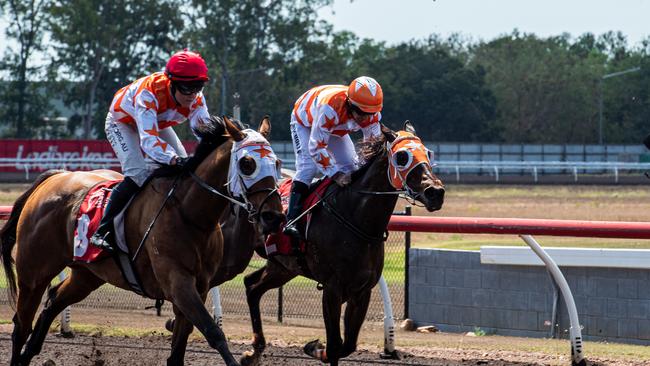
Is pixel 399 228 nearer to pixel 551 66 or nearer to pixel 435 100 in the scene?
pixel 435 100

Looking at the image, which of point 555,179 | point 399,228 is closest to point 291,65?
point 555,179

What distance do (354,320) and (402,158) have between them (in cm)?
112

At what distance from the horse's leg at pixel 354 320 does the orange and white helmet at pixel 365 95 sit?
1.20 meters

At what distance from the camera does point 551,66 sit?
2537 inches

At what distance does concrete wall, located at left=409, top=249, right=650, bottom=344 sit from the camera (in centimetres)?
880

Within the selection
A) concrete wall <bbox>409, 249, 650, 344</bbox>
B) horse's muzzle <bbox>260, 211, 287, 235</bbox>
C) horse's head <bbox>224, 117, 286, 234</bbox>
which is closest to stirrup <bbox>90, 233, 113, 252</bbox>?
horse's head <bbox>224, 117, 286, 234</bbox>

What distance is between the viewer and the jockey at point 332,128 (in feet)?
23.6

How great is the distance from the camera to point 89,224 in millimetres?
6727

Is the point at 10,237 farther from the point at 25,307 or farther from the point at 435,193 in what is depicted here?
the point at 435,193

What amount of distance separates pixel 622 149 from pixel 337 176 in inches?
1568

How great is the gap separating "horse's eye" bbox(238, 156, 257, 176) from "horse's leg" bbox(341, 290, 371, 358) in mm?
1470

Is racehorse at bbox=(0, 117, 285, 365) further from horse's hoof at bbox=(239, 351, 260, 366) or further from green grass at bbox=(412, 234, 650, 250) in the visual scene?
green grass at bbox=(412, 234, 650, 250)

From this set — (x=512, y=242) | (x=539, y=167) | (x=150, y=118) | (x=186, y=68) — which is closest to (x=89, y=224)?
(x=150, y=118)

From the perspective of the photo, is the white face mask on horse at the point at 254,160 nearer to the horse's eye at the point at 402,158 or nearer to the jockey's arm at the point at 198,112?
the jockey's arm at the point at 198,112
